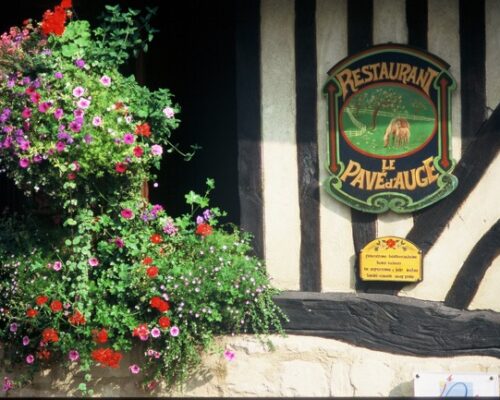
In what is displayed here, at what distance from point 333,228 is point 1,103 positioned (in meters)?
1.73

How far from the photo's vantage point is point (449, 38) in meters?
4.46

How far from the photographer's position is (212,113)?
5711 mm

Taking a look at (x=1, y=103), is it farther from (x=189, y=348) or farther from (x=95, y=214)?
(x=189, y=348)

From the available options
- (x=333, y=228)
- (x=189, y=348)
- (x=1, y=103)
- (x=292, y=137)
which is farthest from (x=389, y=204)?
(x=1, y=103)

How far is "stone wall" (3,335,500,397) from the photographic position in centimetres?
449

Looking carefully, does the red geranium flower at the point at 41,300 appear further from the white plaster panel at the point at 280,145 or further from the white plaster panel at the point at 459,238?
the white plaster panel at the point at 459,238

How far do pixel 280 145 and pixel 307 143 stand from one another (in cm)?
14

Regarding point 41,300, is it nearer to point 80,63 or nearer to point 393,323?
point 80,63

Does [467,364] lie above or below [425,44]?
below

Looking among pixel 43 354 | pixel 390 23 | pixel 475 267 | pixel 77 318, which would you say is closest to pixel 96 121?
pixel 77 318

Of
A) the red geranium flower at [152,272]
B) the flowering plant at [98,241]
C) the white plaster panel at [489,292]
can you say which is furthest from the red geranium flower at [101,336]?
the white plaster panel at [489,292]

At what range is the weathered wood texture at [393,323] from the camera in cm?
445

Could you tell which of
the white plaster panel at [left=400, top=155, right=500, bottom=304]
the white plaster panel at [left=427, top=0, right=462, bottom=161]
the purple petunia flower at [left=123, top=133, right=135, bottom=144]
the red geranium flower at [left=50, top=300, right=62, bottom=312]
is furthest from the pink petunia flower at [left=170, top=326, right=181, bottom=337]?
the white plaster panel at [left=427, top=0, right=462, bottom=161]

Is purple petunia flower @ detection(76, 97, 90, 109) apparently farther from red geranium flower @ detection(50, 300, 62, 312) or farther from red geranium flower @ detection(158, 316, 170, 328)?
red geranium flower @ detection(158, 316, 170, 328)
